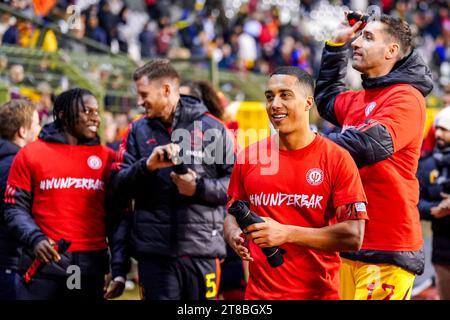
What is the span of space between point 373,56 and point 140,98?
1734 millimetres

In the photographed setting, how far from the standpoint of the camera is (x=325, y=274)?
404 cm

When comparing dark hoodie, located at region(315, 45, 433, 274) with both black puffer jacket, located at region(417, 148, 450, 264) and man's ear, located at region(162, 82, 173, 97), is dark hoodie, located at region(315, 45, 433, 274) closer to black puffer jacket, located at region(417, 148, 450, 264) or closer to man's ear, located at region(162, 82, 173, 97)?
man's ear, located at region(162, 82, 173, 97)

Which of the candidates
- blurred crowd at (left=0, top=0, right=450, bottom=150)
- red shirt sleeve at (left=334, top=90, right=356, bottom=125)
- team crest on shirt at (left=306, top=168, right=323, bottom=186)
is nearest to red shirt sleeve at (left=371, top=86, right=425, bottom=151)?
red shirt sleeve at (left=334, top=90, right=356, bottom=125)

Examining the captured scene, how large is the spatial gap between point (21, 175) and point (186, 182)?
1099 mm

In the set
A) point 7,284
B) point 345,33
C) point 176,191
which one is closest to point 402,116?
point 345,33

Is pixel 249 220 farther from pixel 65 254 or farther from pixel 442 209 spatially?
pixel 442 209

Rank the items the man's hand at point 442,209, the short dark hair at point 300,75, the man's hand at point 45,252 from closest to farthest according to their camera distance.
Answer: the short dark hair at point 300,75 < the man's hand at point 45,252 < the man's hand at point 442,209

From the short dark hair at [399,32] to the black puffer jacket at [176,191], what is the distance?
144 centimetres

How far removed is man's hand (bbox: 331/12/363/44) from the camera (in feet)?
15.7

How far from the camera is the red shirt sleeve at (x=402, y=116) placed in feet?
14.5

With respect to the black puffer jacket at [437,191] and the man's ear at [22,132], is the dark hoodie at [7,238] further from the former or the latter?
the black puffer jacket at [437,191]

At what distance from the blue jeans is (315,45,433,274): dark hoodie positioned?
255 centimetres

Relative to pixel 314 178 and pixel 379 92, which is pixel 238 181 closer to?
pixel 314 178

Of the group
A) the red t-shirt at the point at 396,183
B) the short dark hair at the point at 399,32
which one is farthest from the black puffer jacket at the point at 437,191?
the short dark hair at the point at 399,32
